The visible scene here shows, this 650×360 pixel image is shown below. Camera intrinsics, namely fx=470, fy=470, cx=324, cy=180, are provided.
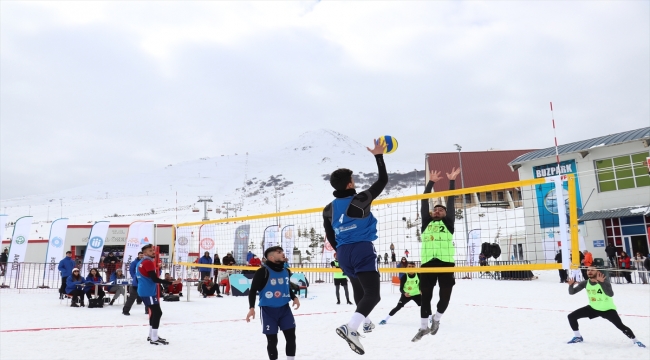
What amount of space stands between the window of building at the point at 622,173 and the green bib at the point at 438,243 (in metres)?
22.4

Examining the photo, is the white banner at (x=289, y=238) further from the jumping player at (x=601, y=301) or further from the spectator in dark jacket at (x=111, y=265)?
the jumping player at (x=601, y=301)

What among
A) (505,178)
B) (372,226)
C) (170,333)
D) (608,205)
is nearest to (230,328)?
(170,333)

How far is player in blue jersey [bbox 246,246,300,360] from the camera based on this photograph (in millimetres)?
6410

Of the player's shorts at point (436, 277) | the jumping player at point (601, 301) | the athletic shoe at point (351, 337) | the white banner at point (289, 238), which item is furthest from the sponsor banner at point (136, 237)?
the athletic shoe at point (351, 337)

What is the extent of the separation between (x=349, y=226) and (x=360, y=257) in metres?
0.29

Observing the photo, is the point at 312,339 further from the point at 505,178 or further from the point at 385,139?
the point at 505,178

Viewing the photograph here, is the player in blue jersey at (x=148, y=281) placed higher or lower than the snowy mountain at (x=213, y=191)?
lower

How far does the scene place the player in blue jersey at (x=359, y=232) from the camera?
414 cm

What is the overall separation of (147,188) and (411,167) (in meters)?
102

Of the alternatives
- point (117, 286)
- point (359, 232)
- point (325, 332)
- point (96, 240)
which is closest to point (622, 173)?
point (325, 332)

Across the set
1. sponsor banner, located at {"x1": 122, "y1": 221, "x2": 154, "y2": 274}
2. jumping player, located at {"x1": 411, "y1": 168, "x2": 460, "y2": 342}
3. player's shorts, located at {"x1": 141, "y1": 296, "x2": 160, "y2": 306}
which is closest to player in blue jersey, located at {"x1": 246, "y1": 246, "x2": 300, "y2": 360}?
jumping player, located at {"x1": 411, "y1": 168, "x2": 460, "y2": 342}

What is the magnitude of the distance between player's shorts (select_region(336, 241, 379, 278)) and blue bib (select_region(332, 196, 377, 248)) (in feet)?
0.16

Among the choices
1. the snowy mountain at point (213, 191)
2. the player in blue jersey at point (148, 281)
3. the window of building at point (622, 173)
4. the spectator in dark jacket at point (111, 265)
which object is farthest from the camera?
the snowy mountain at point (213, 191)

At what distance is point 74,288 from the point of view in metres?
15.7
